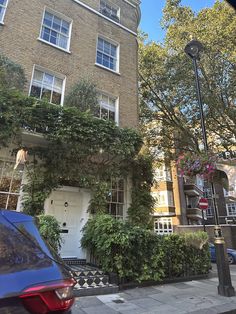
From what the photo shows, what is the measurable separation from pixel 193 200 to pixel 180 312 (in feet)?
108

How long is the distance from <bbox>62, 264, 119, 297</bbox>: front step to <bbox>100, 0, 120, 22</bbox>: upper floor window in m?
13.4

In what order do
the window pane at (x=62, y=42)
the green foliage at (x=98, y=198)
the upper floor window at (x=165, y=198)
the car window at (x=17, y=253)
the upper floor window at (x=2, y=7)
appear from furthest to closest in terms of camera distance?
the upper floor window at (x=165, y=198)
the window pane at (x=62, y=42)
the upper floor window at (x=2, y=7)
the green foliage at (x=98, y=198)
the car window at (x=17, y=253)

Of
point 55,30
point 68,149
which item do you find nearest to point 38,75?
point 55,30

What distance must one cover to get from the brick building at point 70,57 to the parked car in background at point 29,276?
6487mm

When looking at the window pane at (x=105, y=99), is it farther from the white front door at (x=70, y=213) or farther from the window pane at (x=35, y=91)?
the white front door at (x=70, y=213)

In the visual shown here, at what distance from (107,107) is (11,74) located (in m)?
4.49

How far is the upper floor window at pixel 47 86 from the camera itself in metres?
9.95

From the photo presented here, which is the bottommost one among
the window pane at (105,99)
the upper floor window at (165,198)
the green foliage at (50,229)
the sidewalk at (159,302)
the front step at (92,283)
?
the sidewalk at (159,302)

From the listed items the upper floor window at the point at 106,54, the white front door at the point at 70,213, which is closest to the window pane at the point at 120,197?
the white front door at the point at 70,213

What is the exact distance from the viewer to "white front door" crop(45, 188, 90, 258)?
851 cm

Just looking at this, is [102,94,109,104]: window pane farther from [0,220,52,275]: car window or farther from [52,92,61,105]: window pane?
Result: [0,220,52,275]: car window

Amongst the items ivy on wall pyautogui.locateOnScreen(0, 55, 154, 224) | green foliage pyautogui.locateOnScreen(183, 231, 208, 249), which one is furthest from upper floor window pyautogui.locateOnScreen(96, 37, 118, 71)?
green foliage pyautogui.locateOnScreen(183, 231, 208, 249)

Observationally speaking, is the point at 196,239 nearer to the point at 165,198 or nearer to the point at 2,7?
the point at 2,7

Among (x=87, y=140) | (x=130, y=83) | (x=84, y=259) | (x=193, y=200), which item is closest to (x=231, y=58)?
(x=130, y=83)
